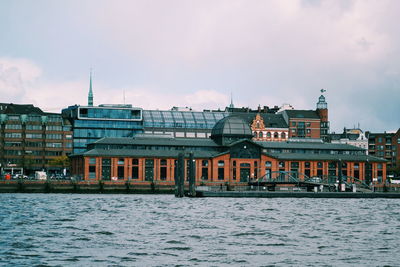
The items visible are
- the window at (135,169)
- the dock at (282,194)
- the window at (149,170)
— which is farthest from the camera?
the window at (149,170)

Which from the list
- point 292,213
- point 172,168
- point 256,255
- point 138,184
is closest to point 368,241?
point 256,255

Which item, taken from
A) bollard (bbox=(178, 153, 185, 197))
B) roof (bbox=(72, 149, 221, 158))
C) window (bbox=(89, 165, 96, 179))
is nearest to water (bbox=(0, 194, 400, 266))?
bollard (bbox=(178, 153, 185, 197))

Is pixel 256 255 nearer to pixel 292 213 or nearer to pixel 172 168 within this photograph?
pixel 292 213

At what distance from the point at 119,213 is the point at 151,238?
2999 centimetres

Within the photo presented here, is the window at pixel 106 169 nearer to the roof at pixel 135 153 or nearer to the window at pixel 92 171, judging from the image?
the roof at pixel 135 153

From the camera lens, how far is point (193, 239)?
58969 millimetres

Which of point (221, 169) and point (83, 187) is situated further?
point (221, 169)

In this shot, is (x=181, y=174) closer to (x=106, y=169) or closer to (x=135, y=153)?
(x=106, y=169)

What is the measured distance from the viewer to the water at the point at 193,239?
47.8 metres

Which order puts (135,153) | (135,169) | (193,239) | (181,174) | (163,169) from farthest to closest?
(163,169), (135,153), (135,169), (181,174), (193,239)

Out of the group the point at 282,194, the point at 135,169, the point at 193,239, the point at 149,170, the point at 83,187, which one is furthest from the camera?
the point at 149,170

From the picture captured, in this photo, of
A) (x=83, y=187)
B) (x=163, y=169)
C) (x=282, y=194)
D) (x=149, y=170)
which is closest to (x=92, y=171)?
(x=149, y=170)

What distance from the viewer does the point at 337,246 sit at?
2199 inches

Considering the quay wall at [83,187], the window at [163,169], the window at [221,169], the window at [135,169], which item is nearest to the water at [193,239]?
the quay wall at [83,187]
